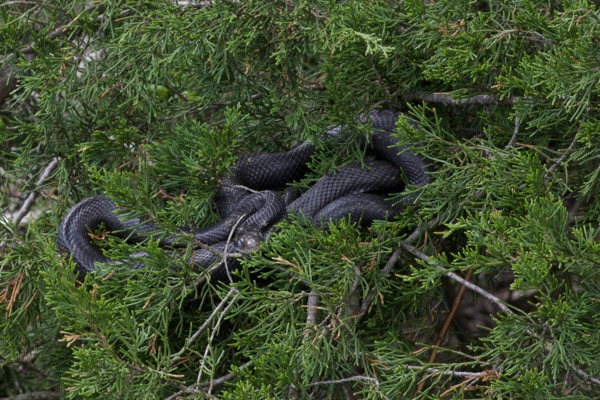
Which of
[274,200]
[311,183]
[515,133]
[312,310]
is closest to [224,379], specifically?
[312,310]

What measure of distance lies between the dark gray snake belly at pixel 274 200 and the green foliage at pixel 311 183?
8 centimetres

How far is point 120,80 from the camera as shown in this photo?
3596 millimetres

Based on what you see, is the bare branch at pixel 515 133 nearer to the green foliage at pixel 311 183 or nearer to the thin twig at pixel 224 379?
the green foliage at pixel 311 183

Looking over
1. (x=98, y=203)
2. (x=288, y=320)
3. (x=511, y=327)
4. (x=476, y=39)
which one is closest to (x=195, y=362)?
(x=288, y=320)

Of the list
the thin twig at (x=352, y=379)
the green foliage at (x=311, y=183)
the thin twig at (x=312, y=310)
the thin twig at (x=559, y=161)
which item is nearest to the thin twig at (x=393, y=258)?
the green foliage at (x=311, y=183)

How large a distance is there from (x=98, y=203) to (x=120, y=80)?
613 mm

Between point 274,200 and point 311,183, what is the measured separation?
0.58 ft

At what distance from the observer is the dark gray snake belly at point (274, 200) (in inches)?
141

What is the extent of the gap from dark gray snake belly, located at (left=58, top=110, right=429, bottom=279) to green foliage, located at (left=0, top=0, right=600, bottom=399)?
78 millimetres

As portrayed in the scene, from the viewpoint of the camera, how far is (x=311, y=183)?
379 centimetres

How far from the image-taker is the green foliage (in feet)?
8.87

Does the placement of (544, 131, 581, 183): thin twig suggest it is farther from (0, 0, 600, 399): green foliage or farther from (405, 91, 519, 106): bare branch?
(405, 91, 519, 106): bare branch

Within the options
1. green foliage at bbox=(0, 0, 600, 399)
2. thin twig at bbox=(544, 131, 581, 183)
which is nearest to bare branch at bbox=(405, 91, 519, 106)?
green foliage at bbox=(0, 0, 600, 399)

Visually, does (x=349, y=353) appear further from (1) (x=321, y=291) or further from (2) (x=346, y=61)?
(2) (x=346, y=61)
